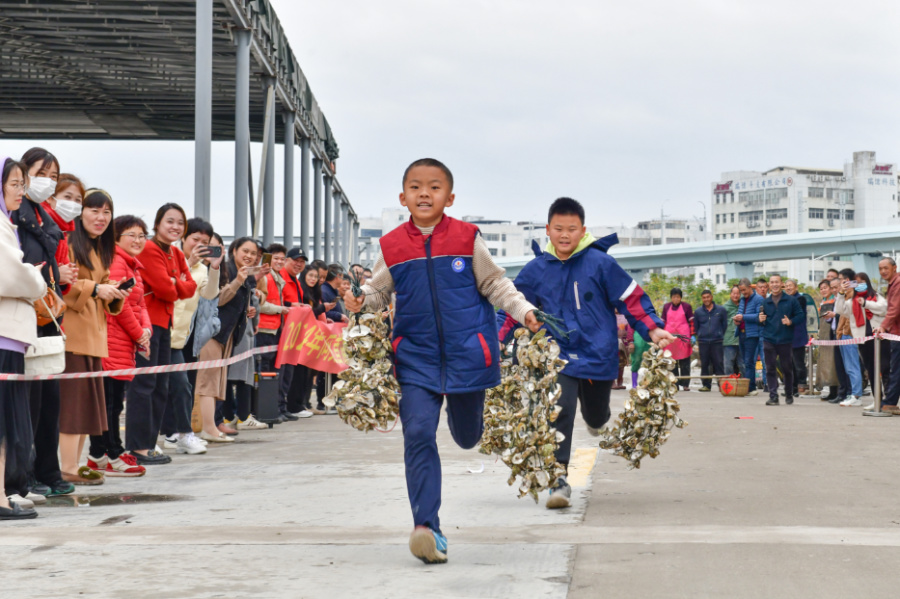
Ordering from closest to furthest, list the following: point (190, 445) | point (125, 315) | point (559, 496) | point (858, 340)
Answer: point (559, 496)
point (125, 315)
point (190, 445)
point (858, 340)

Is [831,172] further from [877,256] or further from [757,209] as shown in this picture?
[877,256]

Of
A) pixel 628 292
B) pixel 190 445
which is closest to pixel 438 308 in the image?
pixel 628 292

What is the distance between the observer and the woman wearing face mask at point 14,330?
6.58 metres

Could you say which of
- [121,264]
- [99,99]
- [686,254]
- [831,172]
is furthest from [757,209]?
[121,264]

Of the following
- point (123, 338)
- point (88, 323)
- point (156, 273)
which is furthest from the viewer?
point (156, 273)

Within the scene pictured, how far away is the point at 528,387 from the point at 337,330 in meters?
9.83

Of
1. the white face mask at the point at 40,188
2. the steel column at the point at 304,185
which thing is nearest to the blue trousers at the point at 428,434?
the white face mask at the point at 40,188

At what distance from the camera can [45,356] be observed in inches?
279

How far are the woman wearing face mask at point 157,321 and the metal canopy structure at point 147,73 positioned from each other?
6591mm

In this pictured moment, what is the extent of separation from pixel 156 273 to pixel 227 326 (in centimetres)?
233

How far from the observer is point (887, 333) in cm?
1606


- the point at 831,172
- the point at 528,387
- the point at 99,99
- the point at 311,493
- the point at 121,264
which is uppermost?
the point at 831,172

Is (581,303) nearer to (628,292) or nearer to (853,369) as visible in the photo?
(628,292)

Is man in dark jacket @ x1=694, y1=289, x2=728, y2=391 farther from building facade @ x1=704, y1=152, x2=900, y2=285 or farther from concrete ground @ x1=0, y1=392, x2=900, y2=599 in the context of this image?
building facade @ x1=704, y1=152, x2=900, y2=285
